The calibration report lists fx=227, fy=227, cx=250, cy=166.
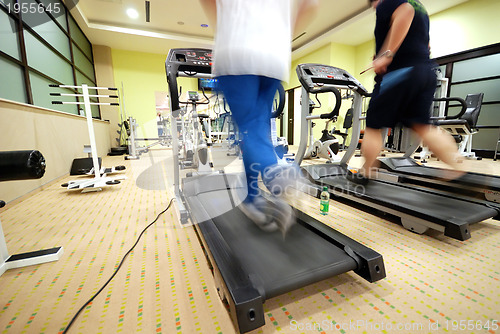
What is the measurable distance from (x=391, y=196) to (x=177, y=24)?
20.9 ft

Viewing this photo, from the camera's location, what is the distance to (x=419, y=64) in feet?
4.90

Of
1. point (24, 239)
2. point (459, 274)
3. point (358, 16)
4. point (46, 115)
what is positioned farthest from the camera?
point (358, 16)

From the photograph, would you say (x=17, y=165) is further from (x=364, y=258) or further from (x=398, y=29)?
(x=398, y=29)

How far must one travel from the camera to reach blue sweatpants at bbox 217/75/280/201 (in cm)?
106

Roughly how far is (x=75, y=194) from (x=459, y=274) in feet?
9.50

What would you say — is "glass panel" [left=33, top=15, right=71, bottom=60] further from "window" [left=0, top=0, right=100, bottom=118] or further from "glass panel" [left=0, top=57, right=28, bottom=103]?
"glass panel" [left=0, top=57, right=28, bottom=103]

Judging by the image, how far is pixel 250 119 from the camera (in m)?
1.09

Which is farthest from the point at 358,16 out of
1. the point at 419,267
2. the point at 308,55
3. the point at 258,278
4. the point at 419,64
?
the point at 258,278

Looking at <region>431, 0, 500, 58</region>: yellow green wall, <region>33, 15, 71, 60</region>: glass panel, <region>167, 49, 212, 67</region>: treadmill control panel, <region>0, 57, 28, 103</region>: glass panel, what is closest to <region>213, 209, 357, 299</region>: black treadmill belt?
<region>167, 49, 212, 67</region>: treadmill control panel

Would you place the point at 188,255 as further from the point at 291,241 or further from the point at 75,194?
the point at 75,194

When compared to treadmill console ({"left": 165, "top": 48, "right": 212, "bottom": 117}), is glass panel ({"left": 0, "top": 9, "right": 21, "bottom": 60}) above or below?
above

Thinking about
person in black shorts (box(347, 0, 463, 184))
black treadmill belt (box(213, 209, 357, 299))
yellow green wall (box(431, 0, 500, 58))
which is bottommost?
black treadmill belt (box(213, 209, 357, 299))

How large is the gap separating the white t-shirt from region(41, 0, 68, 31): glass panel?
13.1ft

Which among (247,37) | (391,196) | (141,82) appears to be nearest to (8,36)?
(247,37)
